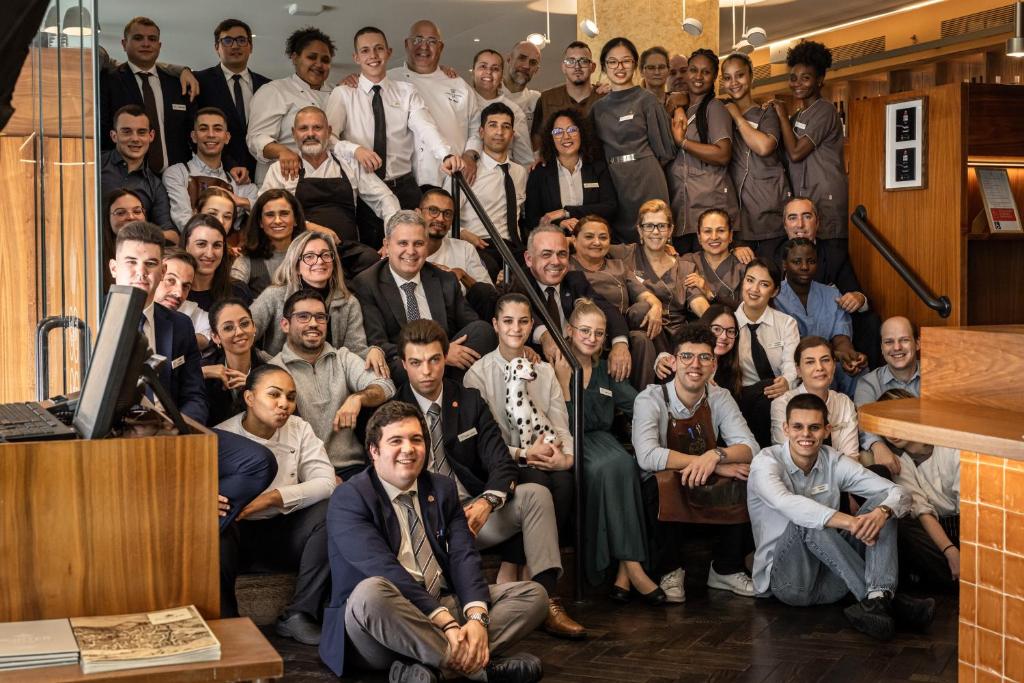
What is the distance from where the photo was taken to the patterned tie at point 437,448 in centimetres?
490

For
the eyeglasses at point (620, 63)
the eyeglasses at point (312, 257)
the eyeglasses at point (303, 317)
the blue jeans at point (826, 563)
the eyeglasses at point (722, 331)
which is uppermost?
the eyeglasses at point (620, 63)

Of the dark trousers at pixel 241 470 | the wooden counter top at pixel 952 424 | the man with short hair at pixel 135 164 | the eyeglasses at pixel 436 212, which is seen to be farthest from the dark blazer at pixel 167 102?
the wooden counter top at pixel 952 424

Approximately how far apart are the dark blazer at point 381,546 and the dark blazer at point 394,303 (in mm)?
1391

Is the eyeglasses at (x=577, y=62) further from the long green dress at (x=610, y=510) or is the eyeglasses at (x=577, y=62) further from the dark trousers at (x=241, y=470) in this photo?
the dark trousers at (x=241, y=470)

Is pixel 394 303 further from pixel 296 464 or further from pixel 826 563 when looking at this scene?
pixel 826 563

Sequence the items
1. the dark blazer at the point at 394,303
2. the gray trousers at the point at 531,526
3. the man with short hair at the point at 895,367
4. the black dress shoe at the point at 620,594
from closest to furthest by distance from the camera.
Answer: the gray trousers at the point at 531,526 → the black dress shoe at the point at 620,594 → the dark blazer at the point at 394,303 → the man with short hair at the point at 895,367

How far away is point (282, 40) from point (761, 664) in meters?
11.1

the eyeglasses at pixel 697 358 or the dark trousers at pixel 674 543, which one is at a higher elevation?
the eyeglasses at pixel 697 358

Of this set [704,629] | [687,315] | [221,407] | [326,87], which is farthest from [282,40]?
[704,629]

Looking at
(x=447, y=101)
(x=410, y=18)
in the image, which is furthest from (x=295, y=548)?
(x=410, y=18)

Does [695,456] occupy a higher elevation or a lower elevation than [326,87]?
lower

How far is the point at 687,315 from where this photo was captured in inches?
249

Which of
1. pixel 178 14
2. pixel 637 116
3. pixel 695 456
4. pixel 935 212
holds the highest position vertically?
pixel 178 14

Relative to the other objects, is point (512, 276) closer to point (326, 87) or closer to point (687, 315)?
point (687, 315)
